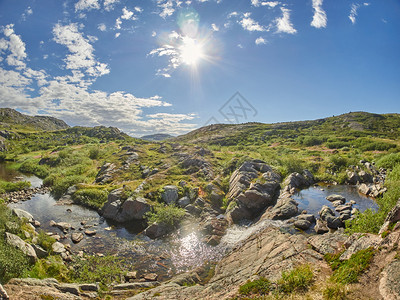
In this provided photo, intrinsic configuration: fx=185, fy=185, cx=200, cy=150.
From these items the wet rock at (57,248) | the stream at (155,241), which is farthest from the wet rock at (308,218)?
the wet rock at (57,248)

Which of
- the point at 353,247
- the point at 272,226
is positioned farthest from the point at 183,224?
the point at 353,247

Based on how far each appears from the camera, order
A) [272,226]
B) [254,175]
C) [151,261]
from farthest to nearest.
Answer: [254,175] → [272,226] → [151,261]

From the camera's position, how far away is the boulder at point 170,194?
31219mm

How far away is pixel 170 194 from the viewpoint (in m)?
32.0

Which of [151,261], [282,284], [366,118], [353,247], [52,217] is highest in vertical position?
[366,118]

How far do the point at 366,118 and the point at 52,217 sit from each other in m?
208

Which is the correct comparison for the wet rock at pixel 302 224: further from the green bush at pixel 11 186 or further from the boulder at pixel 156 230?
the green bush at pixel 11 186

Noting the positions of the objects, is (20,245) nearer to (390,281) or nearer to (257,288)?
(257,288)

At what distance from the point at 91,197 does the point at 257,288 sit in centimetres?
3441

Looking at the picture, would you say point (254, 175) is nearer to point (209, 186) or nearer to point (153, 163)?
point (209, 186)

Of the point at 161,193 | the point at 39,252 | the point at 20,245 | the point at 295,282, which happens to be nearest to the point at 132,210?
the point at 161,193

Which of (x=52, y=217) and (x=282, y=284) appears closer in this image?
(x=282, y=284)

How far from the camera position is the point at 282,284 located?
9555mm

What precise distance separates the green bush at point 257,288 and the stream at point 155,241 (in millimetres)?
9530
